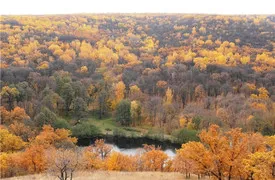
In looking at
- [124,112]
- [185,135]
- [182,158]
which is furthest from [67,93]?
[182,158]

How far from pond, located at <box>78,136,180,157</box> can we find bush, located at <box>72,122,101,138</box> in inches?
56.4

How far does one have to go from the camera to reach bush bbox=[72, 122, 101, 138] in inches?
3132

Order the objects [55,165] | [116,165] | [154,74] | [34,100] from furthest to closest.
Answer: [154,74], [34,100], [116,165], [55,165]

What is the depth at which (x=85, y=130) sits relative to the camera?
264 ft

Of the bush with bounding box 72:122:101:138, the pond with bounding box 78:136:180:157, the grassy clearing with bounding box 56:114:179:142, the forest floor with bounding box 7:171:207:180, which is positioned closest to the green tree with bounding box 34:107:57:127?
the grassy clearing with bounding box 56:114:179:142

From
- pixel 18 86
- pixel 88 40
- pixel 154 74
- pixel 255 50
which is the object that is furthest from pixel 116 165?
pixel 88 40

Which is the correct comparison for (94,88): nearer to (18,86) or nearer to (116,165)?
(18,86)

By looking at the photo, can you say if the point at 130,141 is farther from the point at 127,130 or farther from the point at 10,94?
the point at 10,94

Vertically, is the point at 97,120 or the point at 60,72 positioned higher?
the point at 60,72

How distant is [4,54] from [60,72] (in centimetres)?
2855

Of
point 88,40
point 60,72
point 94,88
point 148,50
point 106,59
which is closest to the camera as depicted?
point 94,88

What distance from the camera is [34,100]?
3381 inches

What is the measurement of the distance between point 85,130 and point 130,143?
11043 mm

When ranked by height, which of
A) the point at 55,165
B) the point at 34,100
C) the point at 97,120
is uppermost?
the point at 55,165
